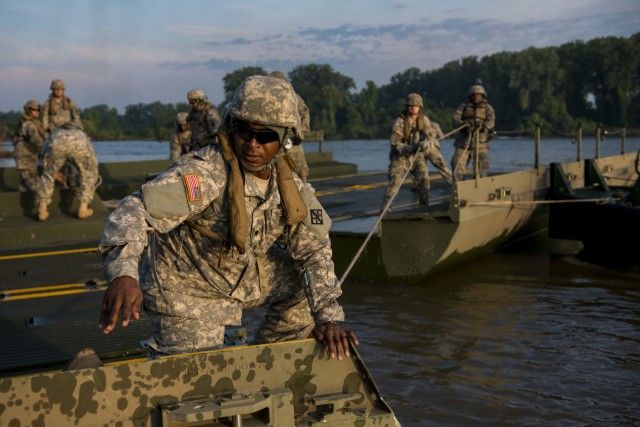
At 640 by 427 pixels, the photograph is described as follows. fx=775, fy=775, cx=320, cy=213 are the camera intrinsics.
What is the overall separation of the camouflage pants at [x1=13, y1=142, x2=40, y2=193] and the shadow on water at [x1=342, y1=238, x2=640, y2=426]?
24.6 feet

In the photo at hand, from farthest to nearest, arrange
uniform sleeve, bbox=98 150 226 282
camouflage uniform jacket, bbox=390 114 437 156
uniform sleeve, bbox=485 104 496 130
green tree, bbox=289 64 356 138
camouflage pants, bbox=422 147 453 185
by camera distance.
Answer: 1. green tree, bbox=289 64 356 138
2. uniform sleeve, bbox=485 104 496 130
3. camouflage uniform jacket, bbox=390 114 437 156
4. camouflage pants, bbox=422 147 453 185
5. uniform sleeve, bbox=98 150 226 282

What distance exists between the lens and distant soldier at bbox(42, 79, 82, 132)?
548 inches

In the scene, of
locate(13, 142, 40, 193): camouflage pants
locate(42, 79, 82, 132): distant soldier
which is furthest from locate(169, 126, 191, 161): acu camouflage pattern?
locate(13, 142, 40, 193): camouflage pants

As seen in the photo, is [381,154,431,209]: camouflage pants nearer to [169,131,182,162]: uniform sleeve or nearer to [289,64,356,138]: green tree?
[169,131,182,162]: uniform sleeve

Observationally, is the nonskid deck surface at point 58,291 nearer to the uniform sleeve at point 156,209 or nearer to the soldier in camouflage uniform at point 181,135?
the uniform sleeve at point 156,209

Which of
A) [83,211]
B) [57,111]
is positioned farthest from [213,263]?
[57,111]

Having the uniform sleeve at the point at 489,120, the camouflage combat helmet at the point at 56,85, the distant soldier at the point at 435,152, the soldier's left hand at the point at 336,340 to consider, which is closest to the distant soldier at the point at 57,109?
the camouflage combat helmet at the point at 56,85

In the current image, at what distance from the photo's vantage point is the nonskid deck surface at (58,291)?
504 cm

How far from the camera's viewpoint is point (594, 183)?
13227 millimetres

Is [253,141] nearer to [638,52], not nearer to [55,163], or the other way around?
[55,163]

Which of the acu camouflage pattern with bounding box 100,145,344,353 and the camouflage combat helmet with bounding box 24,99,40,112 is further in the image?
the camouflage combat helmet with bounding box 24,99,40,112

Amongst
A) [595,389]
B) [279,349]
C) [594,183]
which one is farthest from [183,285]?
[594,183]

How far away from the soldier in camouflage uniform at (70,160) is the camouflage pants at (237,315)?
6.87 metres

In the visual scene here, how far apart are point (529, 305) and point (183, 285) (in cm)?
638
